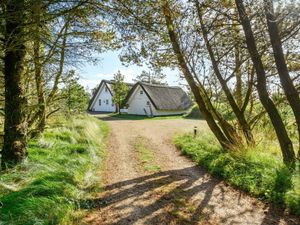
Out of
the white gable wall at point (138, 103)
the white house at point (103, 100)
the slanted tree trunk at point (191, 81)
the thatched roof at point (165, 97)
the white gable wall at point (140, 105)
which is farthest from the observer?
the white house at point (103, 100)

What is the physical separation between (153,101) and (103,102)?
13.1m

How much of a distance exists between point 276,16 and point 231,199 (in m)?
4.70

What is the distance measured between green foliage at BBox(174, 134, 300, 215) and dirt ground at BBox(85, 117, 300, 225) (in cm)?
25

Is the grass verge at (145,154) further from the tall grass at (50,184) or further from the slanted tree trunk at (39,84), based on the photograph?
the slanted tree trunk at (39,84)

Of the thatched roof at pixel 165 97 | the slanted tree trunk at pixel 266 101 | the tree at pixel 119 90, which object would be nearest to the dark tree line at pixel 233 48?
the slanted tree trunk at pixel 266 101

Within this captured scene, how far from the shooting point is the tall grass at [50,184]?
13.5ft

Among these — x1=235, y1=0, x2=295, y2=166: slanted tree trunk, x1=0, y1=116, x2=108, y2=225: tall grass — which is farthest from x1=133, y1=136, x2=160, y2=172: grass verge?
x1=235, y1=0, x2=295, y2=166: slanted tree trunk

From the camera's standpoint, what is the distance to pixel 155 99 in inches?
1264

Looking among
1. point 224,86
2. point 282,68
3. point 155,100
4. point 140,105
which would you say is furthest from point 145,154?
point 140,105

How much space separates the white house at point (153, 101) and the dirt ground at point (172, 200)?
24.0m

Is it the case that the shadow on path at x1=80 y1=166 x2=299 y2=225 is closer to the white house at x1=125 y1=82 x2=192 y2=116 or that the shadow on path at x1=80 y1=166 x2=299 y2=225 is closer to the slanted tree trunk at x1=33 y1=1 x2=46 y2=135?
the slanted tree trunk at x1=33 y1=1 x2=46 y2=135

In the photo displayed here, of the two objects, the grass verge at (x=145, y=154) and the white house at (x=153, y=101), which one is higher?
the white house at (x=153, y=101)

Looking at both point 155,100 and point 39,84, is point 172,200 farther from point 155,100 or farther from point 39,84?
point 155,100

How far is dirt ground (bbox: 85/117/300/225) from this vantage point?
4.60 m
